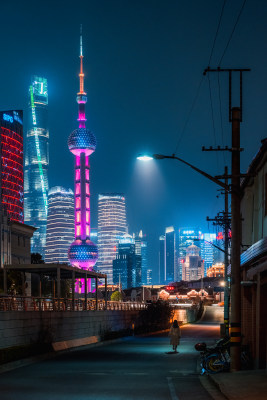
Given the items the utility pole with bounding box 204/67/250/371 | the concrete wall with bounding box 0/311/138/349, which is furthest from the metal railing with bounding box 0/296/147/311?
the utility pole with bounding box 204/67/250/371

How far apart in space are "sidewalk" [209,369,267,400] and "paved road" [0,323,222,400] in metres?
0.58

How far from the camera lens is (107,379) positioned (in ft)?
74.4

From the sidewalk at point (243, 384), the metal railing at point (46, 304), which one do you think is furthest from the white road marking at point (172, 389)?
the metal railing at point (46, 304)

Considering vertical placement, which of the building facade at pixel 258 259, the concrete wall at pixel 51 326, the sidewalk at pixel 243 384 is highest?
the building facade at pixel 258 259

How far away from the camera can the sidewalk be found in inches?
664

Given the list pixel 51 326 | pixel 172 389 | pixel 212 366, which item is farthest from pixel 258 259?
pixel 51 326

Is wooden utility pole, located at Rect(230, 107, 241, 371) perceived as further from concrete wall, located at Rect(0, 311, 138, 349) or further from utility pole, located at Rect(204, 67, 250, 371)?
concrete wall, located at Rect(0, 311, 138, 349)

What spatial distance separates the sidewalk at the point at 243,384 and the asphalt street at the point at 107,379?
1.92 feet

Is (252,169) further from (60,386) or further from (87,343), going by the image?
(87,343)

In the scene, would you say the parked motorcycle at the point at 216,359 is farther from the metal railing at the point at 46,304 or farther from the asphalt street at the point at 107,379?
the metal railing at the point at 46,304

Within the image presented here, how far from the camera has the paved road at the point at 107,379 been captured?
18.4 metres

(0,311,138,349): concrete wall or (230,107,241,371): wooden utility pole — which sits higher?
(230,107,241,371): wooden utility pole

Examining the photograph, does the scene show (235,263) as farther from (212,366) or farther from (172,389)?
(172,389)

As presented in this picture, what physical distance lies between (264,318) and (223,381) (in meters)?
6.25
